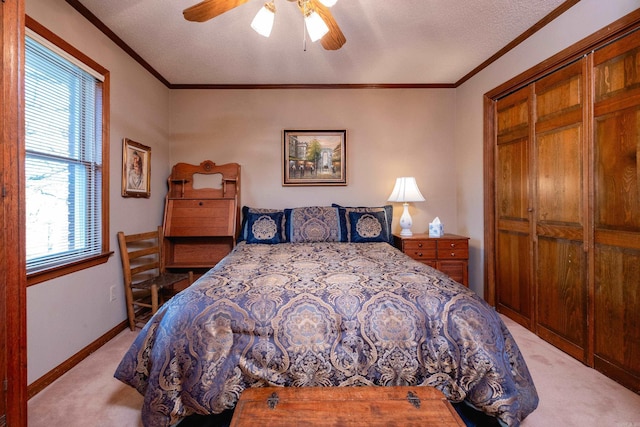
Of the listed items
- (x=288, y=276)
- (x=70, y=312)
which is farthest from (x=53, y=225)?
(x=288, y=276)

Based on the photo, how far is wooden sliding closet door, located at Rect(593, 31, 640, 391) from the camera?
172cm

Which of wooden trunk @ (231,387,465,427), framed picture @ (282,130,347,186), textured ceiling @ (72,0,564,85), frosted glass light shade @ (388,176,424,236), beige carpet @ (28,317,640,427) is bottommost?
beige carpet @ (28,317,640,427)

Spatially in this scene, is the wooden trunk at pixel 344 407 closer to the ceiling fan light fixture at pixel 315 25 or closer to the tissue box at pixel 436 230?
the ceiling fan light fixture at pixel 315 25

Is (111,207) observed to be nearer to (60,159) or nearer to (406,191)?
(60,159)

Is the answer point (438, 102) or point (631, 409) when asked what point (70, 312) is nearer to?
point (631, 409)

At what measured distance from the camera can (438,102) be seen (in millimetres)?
3580

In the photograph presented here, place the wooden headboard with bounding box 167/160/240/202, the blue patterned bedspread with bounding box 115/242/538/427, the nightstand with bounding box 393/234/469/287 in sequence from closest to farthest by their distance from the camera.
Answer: the blue patterned bedspread with bounding box 115/242/538/427
the nightstand with bounding box 393/234/469/287
the wooden headboard with bounding box 167/160/240/202

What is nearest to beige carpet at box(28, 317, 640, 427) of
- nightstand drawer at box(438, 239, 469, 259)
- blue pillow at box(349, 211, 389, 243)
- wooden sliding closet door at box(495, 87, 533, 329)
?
wooden sliding closet door at box(495, 87, 533, 329)

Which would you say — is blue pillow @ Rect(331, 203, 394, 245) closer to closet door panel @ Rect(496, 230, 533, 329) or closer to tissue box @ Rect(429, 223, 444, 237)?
tissue box @ Rect(429, 223, 444, 237)

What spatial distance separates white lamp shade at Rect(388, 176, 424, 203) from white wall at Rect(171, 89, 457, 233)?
0.27m

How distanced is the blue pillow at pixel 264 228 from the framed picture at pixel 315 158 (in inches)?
24.1

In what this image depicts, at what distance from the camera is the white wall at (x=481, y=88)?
76.7 inches

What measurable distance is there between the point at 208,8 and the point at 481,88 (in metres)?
2.76

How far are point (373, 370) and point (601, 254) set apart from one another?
1783mm
